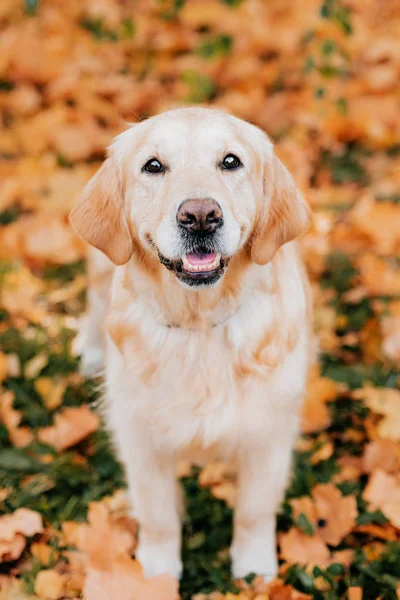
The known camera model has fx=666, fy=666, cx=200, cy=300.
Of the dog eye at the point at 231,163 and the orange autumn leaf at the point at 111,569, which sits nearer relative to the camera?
the dog eye at the point at 231,163

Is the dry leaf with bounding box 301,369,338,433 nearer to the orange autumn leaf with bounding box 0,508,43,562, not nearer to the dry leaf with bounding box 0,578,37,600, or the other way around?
the orange autumn leaf with bounding box 0,508,43,562

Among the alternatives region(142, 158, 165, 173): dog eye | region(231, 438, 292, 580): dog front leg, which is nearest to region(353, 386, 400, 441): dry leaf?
region(231, 438, 292, 580): dog front leg

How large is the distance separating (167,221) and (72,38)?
4.10m

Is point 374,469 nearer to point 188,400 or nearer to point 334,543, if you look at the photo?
point 334,543

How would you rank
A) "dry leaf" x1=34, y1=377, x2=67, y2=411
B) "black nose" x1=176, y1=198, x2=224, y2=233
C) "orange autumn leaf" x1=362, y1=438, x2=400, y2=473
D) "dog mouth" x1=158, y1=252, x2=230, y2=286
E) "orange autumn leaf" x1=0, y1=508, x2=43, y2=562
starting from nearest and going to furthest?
"black nose" x1=176, y1=198, x2=224, y2=233
"dog mouth" x1=158, y1=252, x2=230, y2=286
"orange autumn leaf" x1=0, y1=508, x2=43, y2=562
"orange autumn leaf" x1=362, y1=438, x2=400, y2=473
"dry leaf" x1=34, y1=377, x2=67, y2=411

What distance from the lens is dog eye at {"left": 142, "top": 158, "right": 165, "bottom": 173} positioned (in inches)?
79.7

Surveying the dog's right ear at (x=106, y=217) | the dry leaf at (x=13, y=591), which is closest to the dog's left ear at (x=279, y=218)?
the dog's right ear at (x=106, y=217)

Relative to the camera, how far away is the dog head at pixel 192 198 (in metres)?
1.90

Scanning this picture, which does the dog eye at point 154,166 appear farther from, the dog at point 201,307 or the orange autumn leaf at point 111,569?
the orange autumn leaf at point 111,569

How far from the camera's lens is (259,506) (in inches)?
93.7

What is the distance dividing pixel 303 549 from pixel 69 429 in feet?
3.65

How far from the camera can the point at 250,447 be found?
2.30 meters

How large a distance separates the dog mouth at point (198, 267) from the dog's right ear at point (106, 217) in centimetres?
19

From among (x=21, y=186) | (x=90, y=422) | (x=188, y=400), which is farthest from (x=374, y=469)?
(x=21, y=186)
